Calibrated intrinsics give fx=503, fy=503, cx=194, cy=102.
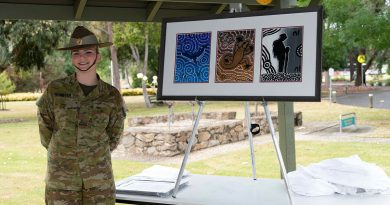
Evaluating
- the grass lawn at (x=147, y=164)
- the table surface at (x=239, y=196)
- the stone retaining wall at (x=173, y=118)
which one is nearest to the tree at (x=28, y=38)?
the grass lawn at (x=147, y=164)

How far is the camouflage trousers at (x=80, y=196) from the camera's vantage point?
228 centimetres

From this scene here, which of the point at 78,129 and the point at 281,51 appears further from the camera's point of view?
the point at 281,51

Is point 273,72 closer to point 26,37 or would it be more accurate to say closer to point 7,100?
point 26,37

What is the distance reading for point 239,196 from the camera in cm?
271

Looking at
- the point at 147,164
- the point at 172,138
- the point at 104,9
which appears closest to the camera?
the point at 104,9

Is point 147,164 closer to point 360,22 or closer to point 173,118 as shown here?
point 173,118

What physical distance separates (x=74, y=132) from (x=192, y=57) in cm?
85

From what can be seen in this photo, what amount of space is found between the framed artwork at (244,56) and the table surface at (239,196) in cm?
52

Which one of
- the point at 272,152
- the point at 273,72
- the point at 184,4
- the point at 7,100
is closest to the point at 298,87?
the point at 273,72

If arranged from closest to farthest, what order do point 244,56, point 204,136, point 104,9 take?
point 244,56
point 104,9
point 204,136

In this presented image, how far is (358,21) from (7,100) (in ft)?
61.9

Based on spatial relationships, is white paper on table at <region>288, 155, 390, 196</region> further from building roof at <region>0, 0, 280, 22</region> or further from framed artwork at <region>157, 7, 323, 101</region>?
building roof at <region>0, 0, 280, 22</region>

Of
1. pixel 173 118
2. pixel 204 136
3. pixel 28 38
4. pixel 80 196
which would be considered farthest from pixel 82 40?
pixel 28 38

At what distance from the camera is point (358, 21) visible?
11516 mm
